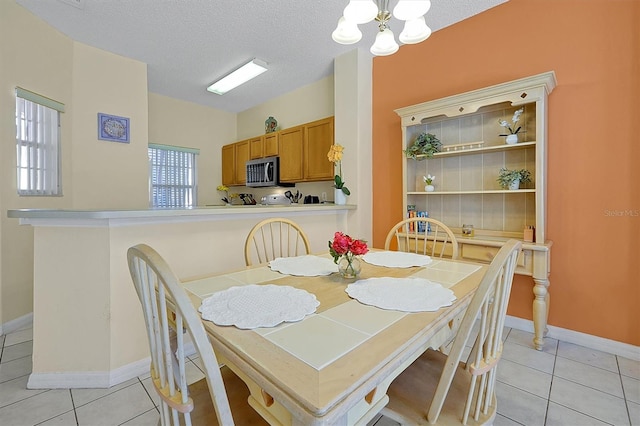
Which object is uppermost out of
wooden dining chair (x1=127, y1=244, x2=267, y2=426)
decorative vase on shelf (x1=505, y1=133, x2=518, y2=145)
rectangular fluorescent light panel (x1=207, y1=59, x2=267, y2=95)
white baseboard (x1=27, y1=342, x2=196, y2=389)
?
rectangular fluorescent light panel (x1=207, y1=59, x2=267, y2=95)

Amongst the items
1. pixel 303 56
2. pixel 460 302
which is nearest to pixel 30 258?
pixel 303 56

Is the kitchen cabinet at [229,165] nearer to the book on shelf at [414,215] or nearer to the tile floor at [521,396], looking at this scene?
the book on shelf at [414,215]

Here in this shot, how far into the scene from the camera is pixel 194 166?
512cm

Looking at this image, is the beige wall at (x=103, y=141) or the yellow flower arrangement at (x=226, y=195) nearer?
the beige wall at (x=103, y=141)

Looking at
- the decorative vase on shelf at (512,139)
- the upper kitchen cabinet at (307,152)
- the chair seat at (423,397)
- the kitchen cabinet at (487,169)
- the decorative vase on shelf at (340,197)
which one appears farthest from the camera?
the upper kitchen cabinet at (307,152)

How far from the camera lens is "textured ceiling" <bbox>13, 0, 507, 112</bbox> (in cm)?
250

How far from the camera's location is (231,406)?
93 cm

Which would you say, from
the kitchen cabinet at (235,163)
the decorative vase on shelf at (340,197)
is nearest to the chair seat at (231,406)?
Result: the decorative vase on shelf at (340,197)

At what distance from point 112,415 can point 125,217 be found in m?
1.03

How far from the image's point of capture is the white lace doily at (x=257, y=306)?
2.82 feet

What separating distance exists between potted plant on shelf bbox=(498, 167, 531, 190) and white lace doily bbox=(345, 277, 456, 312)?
155 cm

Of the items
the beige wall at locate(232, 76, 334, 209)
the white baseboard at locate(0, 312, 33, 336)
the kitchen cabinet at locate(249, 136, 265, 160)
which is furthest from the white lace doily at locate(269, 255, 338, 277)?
the kitchen cabinet at locate(249, 136, 265, 160)

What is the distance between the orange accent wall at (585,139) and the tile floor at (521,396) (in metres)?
0.40

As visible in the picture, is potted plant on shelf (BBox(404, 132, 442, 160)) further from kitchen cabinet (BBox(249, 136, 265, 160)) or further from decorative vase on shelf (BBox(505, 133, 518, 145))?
kitchen cabinet (BBox(249, 136, 265, 160))
